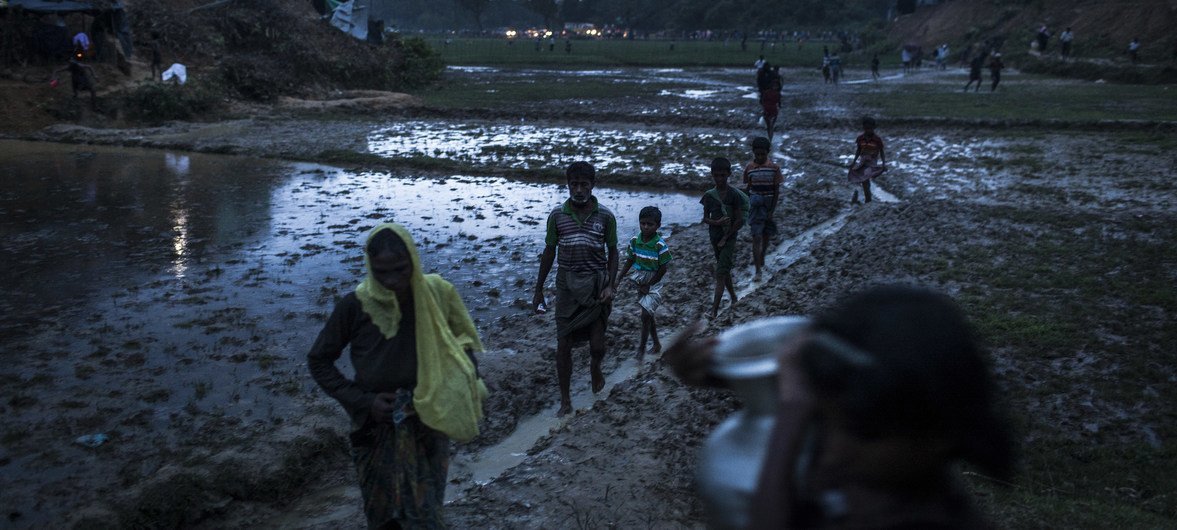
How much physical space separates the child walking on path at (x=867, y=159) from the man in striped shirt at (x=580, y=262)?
345 inches

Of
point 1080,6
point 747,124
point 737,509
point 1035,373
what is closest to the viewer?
point 737,509

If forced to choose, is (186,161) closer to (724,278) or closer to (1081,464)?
Result: (724,278)

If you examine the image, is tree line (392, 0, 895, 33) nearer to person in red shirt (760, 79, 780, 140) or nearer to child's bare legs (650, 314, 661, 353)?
person in red shirt (760, 79, 780, 140)

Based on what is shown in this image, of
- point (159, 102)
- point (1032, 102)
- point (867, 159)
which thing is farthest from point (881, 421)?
point (1032, 102)

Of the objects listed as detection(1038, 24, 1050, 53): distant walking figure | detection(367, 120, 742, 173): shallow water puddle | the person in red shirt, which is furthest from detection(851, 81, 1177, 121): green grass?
detection(1038, 24, 1050, 53): distant walking figure

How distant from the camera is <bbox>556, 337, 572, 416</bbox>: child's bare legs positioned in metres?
7.07

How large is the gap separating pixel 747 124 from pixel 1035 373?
19314 mm

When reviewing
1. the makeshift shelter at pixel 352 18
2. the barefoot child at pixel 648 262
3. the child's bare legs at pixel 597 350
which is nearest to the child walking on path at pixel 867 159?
the barefoot child at pixel 648 262

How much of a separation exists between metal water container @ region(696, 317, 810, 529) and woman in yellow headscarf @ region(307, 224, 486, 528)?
2.12 m

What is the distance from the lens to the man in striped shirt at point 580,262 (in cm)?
684

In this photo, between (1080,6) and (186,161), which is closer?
(186,161)

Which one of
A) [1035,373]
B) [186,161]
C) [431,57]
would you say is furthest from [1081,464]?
[431,57]

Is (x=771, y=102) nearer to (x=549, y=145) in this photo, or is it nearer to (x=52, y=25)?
(x=549, y=145)

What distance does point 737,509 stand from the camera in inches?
66.6
